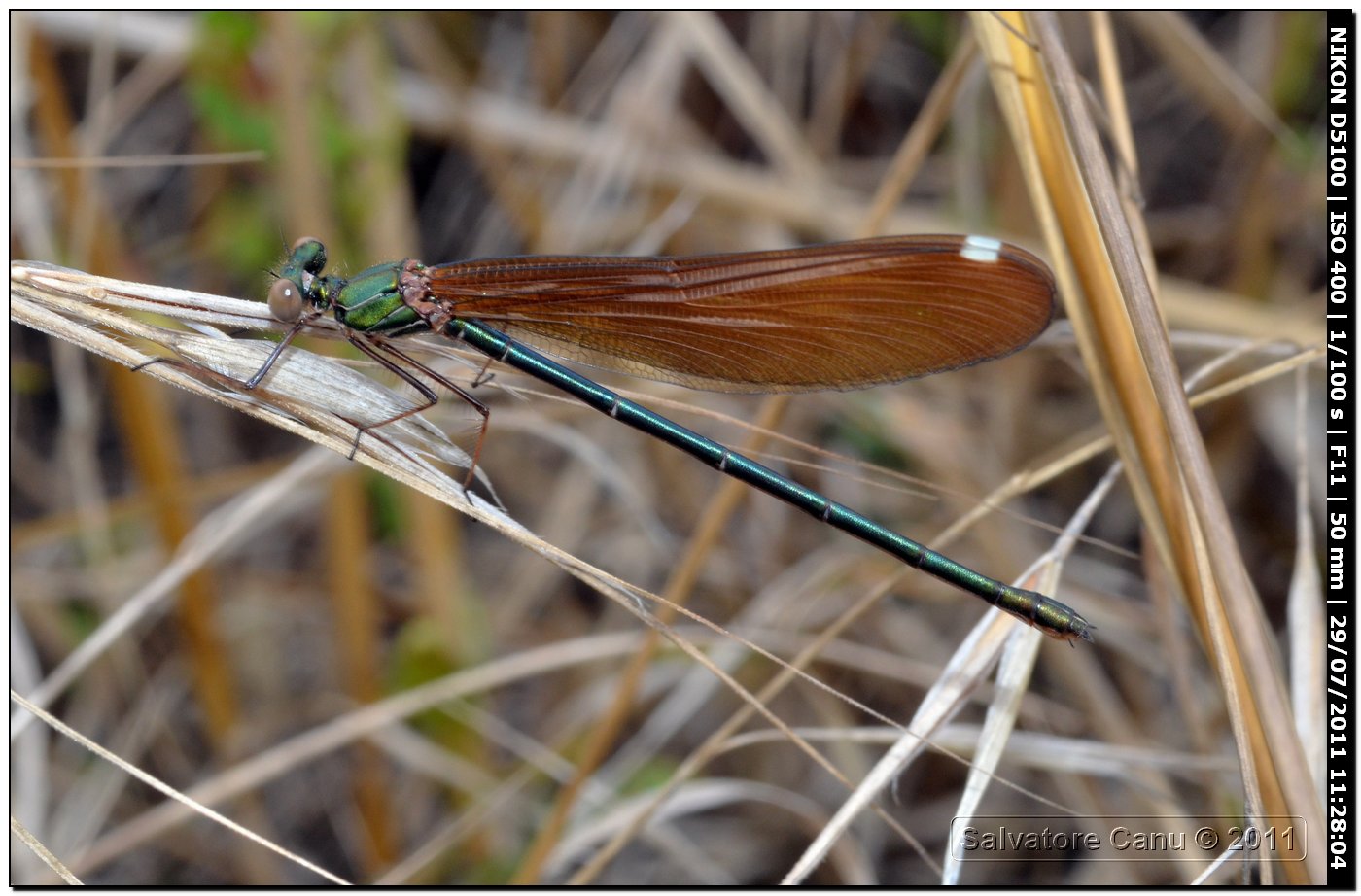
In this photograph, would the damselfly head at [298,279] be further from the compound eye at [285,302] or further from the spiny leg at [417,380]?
the spiny leg at [417,380]

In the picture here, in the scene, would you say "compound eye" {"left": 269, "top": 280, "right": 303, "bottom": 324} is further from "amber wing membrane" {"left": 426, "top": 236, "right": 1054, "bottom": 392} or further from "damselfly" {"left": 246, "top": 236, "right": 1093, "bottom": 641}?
"amber wing membrane" {"left": 426, "top": 236, "right": 1054, "bottom": 392}

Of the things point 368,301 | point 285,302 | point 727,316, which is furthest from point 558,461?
point 285,302

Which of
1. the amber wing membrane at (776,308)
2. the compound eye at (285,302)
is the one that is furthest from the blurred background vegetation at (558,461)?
the compound eye at (285,302)

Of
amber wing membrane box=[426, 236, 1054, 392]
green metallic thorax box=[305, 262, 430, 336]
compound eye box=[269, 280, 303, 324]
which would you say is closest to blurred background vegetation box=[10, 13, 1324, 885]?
amber wing membrane box=[426, 236, 1054, 392]

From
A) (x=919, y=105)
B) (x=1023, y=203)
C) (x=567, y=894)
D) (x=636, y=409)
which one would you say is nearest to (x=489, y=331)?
(x=636, y=409)

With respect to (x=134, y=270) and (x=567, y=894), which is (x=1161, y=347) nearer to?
(x=567, y=894)

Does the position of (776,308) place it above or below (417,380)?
above

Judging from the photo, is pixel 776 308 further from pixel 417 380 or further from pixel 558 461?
pixel 558 461
